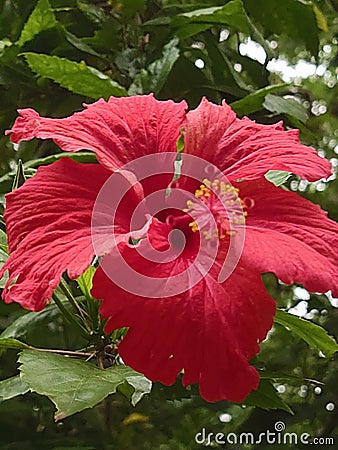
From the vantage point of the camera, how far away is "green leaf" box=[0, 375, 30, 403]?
0.47 metres

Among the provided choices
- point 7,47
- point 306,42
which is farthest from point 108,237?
point 306,42

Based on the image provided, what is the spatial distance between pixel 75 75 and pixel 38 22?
10cm

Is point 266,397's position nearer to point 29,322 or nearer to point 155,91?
point 29,322

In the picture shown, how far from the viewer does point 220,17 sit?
72cm

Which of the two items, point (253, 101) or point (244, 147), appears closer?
point (244, 147)

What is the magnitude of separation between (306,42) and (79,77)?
0.32 metres

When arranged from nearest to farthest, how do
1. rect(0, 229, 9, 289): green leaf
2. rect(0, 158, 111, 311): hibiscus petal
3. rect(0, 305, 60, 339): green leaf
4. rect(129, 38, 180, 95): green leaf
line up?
rect(0, 158, 111, 311): hibiscus petal, rect(0, 229, 9, 289): green leaf, rect(0, 305, 60, 339): green leaf, rect(129, 38, 180, 95): green leaf

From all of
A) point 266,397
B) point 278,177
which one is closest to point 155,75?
point 278,177

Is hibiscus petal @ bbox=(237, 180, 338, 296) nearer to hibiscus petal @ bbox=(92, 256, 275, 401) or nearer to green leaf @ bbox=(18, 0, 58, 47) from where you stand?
hibiscus petal @ bbox=(92, 256, 275, 401)

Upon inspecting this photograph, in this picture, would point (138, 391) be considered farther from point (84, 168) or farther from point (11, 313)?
point (11, 313)

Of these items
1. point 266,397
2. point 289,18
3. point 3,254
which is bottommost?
point 266,397

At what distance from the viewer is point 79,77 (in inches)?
26.0

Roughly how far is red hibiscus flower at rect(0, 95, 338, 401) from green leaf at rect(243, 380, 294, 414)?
0.15 m

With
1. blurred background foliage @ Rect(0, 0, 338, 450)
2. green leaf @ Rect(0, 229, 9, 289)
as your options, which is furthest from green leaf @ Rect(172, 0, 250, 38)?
green leaf @ Rect(0, 229, 9, 289)
